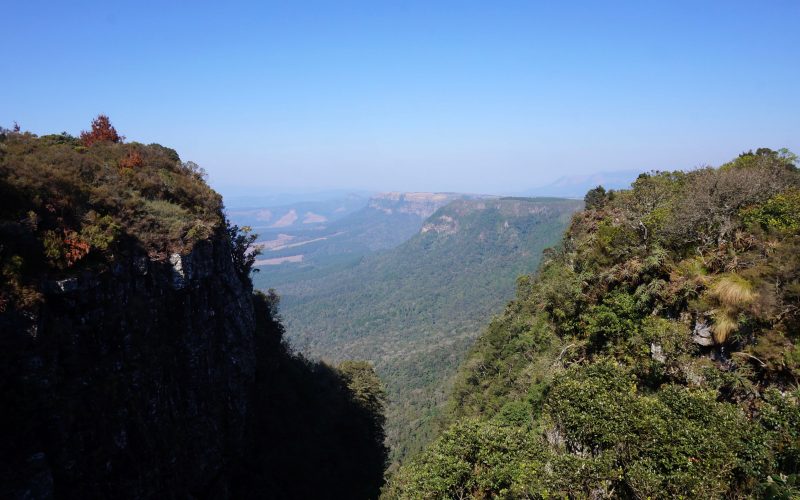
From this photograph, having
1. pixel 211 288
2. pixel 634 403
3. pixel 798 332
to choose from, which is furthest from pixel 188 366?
pixel 798 332

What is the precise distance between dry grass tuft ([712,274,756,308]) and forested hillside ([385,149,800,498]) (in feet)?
0.13

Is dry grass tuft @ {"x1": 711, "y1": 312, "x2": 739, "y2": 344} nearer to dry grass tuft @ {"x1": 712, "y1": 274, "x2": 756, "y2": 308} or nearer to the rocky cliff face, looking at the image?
→ dry grass tuft @ {"x1": 712, "y1": 274, "x2": 756, "y2": 308}

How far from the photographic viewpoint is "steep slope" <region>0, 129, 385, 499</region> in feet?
39.4

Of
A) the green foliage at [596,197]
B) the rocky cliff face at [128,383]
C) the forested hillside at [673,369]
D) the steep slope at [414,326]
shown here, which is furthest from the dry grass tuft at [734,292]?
the steep slope at [414,326]

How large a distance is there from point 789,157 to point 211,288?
92.2ft

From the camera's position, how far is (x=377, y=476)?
35500 millimetres

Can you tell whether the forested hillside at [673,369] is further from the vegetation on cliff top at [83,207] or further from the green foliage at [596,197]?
the green foliage at [596,197]

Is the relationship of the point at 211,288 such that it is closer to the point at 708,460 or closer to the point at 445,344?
the point at 708,460

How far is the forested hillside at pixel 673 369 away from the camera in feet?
29.0

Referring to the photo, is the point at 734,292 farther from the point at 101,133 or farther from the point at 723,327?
the point at 101,133

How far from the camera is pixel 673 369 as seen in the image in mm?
12977

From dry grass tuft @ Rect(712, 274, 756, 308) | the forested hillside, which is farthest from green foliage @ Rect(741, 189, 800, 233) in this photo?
dry grass tuft @ Rect(712, 274, 756, 308)

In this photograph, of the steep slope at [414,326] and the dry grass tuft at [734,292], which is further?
the steep slope at [414,326]

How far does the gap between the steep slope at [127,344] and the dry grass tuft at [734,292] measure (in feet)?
63.4
